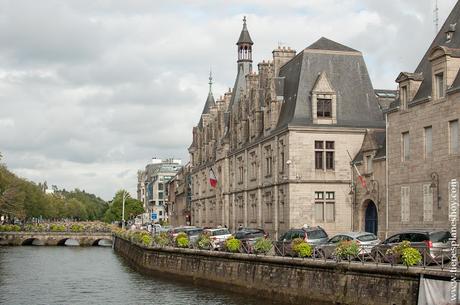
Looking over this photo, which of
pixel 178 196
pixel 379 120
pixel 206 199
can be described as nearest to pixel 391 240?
pixel 379 120

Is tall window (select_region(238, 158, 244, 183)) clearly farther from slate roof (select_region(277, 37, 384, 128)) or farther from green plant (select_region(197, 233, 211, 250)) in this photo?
green plant (select_region(197, 233, 211, 250))

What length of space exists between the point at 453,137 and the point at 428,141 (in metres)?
2.47

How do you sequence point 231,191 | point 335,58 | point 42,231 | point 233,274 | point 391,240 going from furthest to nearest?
point 42,231 < point 231,191 < point 335,58 < point 233,274 < point 391,240

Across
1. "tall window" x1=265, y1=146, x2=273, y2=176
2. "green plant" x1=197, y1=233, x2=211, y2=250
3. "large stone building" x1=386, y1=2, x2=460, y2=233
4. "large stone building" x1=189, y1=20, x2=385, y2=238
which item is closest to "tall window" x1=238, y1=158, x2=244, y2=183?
"large stone building" x1=189, y1=20, x2=385, y2=238

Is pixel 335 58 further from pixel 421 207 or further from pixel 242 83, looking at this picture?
pixel 242 83

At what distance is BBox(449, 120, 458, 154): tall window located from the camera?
37.7 meters

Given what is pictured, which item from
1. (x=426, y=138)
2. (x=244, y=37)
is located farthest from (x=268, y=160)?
(x=244, y=37)

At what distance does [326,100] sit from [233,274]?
19.7 metres

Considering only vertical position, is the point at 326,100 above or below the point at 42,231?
above

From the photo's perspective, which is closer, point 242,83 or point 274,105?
point 274,105

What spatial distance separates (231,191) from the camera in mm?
72250

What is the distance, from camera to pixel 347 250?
30.1 metres

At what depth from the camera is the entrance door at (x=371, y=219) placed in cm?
4988

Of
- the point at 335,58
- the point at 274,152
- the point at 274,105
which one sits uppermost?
the point at 335,58
